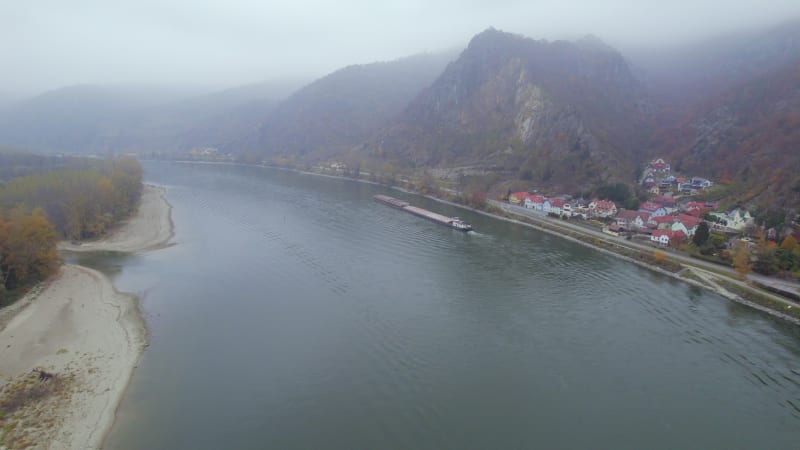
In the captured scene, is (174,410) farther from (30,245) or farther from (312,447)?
(30,245)

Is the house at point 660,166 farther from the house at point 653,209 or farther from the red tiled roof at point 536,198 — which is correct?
the red tiled roof at point 536,198

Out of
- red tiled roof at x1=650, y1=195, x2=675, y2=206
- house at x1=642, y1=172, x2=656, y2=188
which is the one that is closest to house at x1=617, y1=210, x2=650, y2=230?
red tiled roof at x1=650, y1=195, x2=675, y2=206

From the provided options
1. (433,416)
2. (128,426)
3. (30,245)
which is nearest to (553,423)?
(433,416)

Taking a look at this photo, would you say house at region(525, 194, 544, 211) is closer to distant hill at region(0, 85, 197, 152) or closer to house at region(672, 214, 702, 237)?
house at region(672, 214, 702, 237)

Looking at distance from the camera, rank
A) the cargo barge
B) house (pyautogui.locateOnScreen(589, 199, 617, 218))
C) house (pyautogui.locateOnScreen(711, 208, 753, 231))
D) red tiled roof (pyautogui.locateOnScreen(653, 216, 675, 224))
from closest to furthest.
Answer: house (pyautogui.locateOnScreen(711, 208, 753, 231))
red tiled roof (pyautogui.locateOnScreen(653, 216, 675, 224))
the cargo barge
house (pyautogui.locateOnScreen(589, 199, 617, 218))

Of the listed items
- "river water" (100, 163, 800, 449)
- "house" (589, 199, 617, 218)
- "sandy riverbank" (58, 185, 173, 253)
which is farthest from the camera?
"house" (589, 199, 617, 218)
